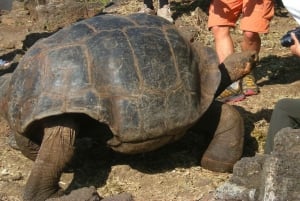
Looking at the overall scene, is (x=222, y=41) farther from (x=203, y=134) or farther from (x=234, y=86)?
(x=203, y=134)

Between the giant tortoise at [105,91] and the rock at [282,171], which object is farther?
the giant tortoise at [105,91]

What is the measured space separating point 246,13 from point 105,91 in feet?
7.05

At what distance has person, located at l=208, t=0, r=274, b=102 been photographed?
552 centimetres

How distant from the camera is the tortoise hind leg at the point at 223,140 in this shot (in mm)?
4449

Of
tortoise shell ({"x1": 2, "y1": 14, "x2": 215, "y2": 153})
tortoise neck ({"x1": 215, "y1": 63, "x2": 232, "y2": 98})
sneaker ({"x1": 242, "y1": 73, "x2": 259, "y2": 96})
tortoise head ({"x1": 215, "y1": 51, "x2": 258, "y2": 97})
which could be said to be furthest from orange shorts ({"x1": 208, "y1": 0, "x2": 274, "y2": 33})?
tortoise shell ({"x1": 2, "y1": 14, "x2": 215, "y2": 153})

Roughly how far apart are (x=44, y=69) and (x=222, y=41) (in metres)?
2.27

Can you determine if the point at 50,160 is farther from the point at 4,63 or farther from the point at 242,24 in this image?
the point at 4,63

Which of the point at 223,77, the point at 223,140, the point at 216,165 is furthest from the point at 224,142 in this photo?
the point at 223,77

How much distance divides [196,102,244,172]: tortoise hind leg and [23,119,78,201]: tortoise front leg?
1.13m

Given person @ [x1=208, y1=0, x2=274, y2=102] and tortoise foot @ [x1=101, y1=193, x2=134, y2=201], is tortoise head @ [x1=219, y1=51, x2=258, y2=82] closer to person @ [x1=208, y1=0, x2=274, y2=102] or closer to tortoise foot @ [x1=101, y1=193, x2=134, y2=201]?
person @ [x1=208, y1=0, x2=274, y2=102]

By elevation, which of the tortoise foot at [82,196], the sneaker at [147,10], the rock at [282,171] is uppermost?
the rock at [282,171]

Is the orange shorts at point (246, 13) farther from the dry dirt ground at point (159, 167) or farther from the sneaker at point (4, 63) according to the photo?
the sneaker at point (4, 63)

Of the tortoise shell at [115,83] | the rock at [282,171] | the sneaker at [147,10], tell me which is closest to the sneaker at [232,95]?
the tortoise shell at [115,83]

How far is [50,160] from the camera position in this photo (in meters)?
3.94
